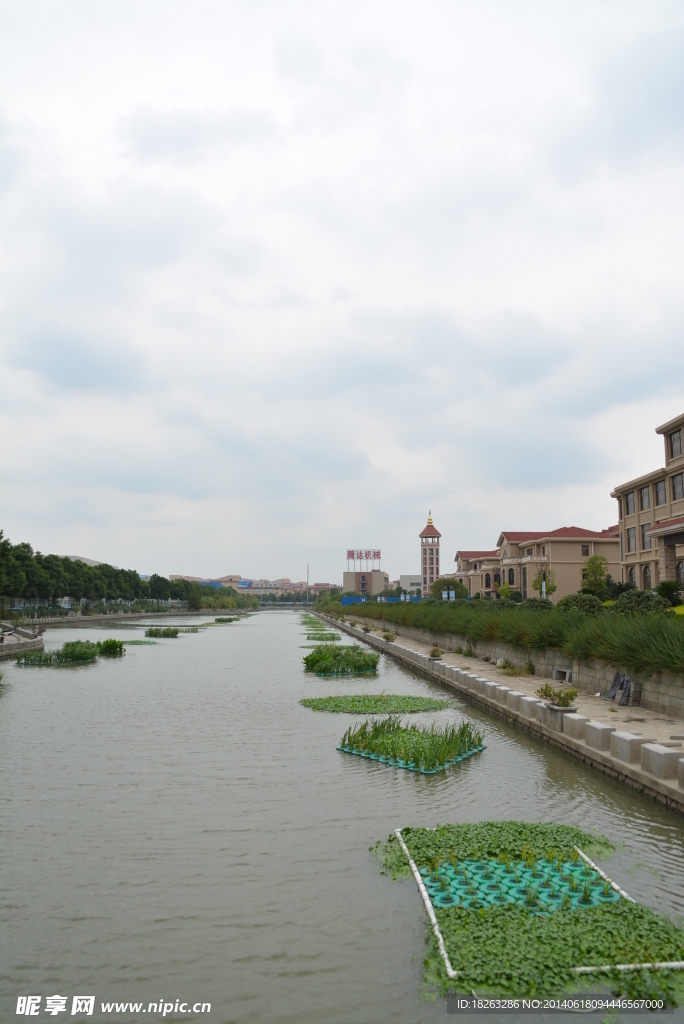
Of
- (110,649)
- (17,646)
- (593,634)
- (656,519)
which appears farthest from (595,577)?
(17,646)

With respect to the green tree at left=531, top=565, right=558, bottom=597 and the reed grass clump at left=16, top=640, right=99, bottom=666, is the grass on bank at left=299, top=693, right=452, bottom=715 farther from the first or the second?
the green tree at left=531, top=565, right=558, bottom=597

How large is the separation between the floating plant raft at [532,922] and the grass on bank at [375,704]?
9.22 m

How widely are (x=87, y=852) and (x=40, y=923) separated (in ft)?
5.32

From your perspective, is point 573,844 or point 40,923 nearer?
point 40,923

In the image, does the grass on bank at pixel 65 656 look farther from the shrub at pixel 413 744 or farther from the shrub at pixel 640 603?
the shrub at pixel 640 603

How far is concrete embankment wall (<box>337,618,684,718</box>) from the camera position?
42.4 ft

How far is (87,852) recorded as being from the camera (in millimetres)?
7648

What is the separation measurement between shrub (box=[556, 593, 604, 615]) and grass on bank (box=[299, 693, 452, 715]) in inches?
280

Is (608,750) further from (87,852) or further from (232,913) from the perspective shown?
(87,852)

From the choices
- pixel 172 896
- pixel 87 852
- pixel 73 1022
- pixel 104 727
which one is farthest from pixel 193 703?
pixel 73 1022

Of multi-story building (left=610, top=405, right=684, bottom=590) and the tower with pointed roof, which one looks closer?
multi-story building (left=610, top=405, right=684, bottom=590)

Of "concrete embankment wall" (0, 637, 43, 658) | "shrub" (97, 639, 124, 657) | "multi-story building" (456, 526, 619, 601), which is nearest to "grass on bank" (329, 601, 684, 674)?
"shrub" (97, 639, 124, 657)

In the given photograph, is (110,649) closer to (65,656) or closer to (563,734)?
(65,656)

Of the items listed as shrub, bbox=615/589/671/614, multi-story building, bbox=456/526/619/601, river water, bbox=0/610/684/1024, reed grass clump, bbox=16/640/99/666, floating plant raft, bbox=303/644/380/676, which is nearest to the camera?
river water, bbox=0/610/684/1024
